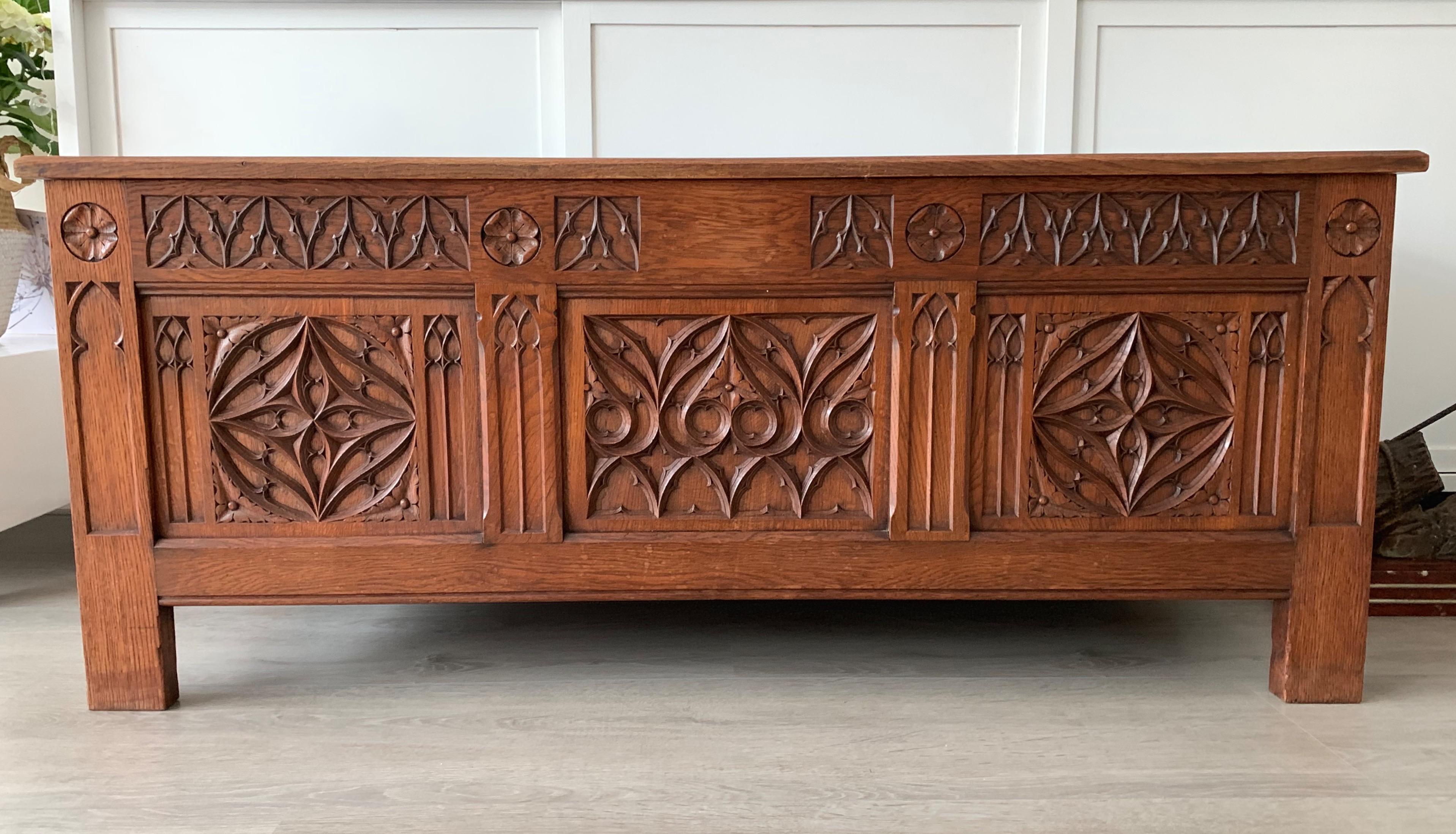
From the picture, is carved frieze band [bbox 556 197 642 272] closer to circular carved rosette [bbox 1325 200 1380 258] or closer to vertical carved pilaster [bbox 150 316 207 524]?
vertical carved pilaster [bbox 150 316 207 524]

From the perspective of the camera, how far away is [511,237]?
54.3 inches

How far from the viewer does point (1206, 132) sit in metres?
2.16

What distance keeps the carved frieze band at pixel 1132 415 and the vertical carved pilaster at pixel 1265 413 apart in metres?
0.03

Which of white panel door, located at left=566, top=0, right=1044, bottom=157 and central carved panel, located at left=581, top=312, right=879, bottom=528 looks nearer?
central carved panel, located at left=581, top=312, right=879, bottom=528

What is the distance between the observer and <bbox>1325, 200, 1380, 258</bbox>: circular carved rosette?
1366mm

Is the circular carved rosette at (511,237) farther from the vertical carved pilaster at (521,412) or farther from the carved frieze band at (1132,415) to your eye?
the carved frieze band at (1132,415)

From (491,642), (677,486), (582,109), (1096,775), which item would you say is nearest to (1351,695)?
(1096,775)

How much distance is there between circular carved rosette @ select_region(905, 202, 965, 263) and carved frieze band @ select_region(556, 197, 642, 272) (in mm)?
421

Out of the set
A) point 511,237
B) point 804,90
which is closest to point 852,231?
point 511,237

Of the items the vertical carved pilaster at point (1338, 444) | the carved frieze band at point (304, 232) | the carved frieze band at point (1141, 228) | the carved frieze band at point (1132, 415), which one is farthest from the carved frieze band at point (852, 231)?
the vertical carved pilaster at point (1338, 444)

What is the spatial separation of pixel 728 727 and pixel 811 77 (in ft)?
5.00

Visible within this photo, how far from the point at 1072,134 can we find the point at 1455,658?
4.39 ft

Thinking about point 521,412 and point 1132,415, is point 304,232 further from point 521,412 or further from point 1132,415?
point 1132,415

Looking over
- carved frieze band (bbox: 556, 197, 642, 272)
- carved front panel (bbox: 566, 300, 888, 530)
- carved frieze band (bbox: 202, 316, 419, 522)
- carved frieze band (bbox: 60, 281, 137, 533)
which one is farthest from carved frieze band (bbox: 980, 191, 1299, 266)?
carved frieze band (bbox: 60, 281, 137, 533)
